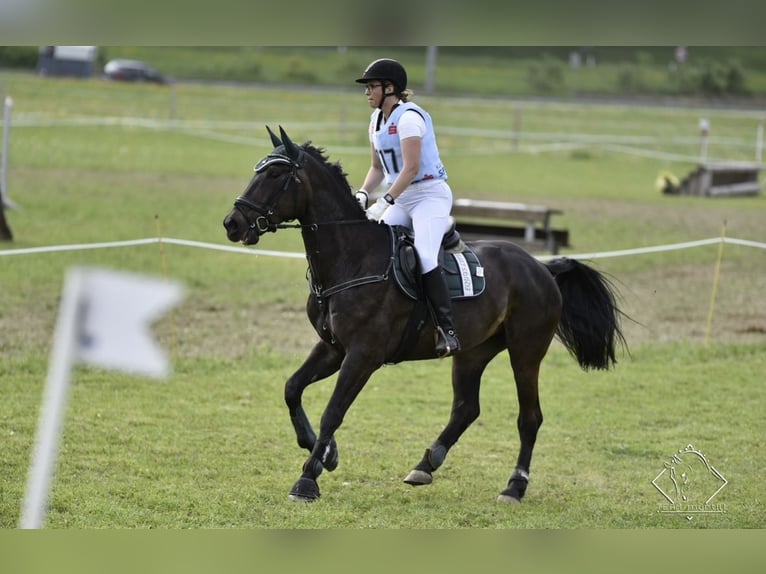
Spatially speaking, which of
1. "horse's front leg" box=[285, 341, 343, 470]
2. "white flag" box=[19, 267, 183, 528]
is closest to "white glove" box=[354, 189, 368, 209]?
"horse's front leg" box=[285, 341, 343, 470]

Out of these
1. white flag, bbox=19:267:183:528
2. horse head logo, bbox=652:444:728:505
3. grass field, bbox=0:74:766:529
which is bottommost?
grass field, bbox=0:74:766:529

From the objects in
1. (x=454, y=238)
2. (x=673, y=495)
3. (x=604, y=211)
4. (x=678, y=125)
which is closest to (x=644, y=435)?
(x=673, y=495)

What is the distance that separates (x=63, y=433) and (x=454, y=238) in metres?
3.51

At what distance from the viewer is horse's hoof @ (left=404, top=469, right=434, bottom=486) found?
739 cm

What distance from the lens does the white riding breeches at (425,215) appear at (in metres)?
7.15

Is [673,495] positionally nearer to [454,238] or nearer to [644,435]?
[644,435]

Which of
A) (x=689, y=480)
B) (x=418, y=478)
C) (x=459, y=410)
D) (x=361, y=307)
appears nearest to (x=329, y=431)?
(x=361, y=307)

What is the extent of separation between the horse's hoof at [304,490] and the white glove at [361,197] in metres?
1.92

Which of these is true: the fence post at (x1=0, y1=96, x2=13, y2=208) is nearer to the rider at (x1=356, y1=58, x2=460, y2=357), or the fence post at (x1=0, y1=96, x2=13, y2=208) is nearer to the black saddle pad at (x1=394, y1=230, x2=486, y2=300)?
the rider at (x1=356, y1=58, x2=460, y2=357)

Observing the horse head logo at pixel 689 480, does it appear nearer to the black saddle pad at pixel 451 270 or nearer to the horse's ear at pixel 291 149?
the black saddle pad at pixel 451 270

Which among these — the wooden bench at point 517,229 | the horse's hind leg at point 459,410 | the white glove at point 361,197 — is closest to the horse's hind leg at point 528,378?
the horse's hind leg at point 459,410

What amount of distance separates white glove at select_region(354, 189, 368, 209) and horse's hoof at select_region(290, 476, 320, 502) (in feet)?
6.30

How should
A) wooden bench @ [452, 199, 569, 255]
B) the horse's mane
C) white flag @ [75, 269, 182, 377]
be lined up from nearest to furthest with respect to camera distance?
white flag @ [75, 269, 182, 377], the horse's mane, wooden bench @ [452, 199, 569, 255]

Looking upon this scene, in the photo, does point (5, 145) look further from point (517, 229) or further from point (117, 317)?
point (117, 317)
